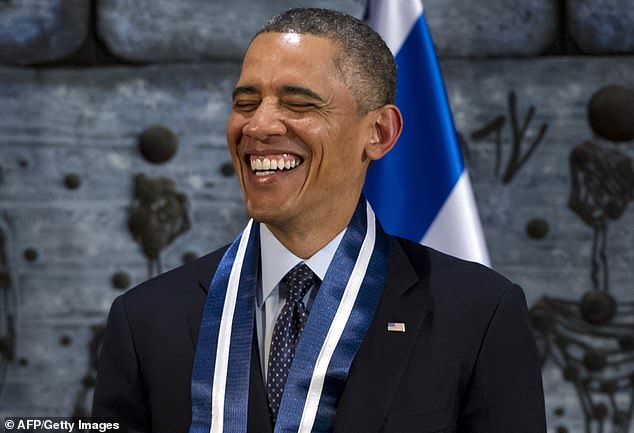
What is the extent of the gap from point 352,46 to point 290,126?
146mm

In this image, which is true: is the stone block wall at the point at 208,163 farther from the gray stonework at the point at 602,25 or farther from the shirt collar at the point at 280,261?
the shirt collar at the point at 280,261

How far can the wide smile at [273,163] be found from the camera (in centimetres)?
128

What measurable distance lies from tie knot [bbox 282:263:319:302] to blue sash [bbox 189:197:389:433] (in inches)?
1.2

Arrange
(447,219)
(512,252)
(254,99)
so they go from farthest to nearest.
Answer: (512,252)
(447,219)
(254,99)

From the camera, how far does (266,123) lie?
1.26 meters

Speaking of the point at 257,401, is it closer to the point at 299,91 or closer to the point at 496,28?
the point at 299,91

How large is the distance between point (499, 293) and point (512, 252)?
3.79 feet

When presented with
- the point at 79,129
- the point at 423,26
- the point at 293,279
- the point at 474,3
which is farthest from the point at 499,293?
the point at 79,129

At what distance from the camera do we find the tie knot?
1.34 metres

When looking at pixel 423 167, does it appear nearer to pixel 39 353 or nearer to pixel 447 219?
pixel 447 219

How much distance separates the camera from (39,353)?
2.60 meters

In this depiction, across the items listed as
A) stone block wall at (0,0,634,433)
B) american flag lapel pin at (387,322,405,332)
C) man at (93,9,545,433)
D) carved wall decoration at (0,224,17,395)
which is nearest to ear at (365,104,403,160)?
man at (93,9,545,433)

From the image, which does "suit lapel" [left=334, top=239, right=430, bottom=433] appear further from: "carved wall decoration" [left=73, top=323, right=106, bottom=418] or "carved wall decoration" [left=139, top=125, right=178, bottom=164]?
"carved wall decoration" [left=73, top=323, right=106, bottom=418]

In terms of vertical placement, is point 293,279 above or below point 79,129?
below
